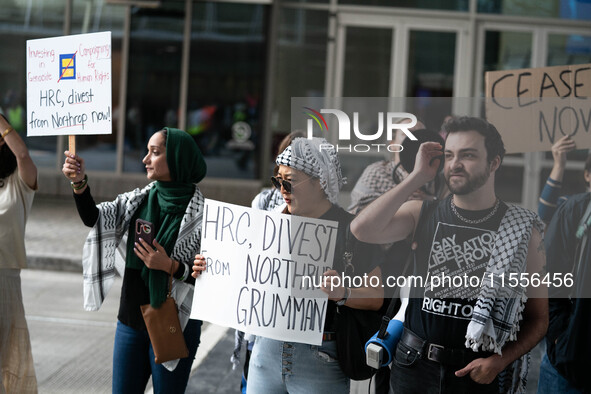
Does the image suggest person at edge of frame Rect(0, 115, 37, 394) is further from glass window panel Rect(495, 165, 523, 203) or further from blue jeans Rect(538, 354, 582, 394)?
blue jeans Rect(538, 354, 582, 394)

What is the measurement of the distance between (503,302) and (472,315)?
14cm

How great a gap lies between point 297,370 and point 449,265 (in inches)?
30.3

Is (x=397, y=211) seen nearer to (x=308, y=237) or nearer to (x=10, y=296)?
(x=308, y=237)

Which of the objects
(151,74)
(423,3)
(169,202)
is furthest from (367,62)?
(169,202)

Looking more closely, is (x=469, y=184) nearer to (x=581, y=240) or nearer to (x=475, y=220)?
(x=475, y=220)

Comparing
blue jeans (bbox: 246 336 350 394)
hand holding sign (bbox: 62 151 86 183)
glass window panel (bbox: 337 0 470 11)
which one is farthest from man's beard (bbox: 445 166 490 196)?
glass window panel (bbox: 337 0 470 11)

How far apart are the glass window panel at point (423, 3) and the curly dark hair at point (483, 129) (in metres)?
10.6

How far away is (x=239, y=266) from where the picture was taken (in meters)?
3.40

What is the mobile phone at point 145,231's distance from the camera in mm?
3779

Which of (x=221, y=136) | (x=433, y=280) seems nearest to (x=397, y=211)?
(x=433, y=280)

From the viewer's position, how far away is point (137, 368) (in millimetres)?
3779

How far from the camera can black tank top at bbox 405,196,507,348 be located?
3061mm

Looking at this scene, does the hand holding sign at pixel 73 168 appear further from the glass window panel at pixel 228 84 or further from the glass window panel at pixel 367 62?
the glass window panel at pixel 367 62

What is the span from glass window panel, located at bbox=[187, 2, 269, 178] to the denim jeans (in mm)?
10256
